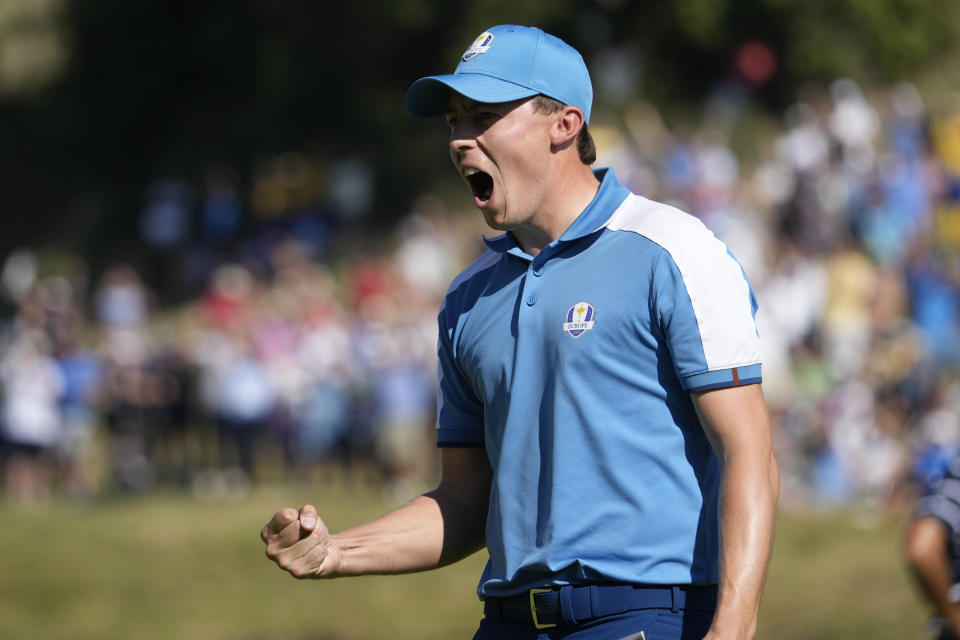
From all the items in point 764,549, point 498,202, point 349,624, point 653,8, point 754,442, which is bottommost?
point 349,624

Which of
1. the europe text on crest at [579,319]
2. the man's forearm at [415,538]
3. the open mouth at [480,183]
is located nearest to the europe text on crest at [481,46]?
the open mouth at [480,183]

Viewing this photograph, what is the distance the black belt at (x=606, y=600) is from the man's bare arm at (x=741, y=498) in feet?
0.84

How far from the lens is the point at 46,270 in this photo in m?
30.3

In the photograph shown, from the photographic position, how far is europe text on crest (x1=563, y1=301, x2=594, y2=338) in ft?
11.9

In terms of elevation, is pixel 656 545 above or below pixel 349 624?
above

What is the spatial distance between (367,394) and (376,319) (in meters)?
0.92

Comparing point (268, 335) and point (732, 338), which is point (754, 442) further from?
point (268, 335)

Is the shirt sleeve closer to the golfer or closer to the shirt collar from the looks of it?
the golfer

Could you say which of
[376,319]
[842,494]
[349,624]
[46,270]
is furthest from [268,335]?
[46,270]

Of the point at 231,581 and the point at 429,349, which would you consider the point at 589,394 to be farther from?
the point at 429,349

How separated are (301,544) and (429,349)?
13.7m

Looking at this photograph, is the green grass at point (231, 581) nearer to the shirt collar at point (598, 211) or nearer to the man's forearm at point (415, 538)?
the man's forearm at point (415, 538)

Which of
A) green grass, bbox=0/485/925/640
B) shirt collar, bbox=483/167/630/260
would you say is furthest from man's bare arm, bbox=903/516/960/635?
green grass, bbox=0/485/925/640

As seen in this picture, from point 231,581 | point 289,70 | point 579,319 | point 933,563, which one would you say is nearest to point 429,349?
point 231,581
